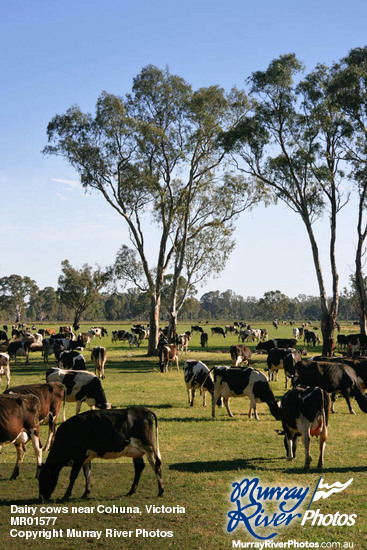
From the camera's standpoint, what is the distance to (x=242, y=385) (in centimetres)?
1628

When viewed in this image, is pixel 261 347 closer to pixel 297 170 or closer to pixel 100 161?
pixel 297 170

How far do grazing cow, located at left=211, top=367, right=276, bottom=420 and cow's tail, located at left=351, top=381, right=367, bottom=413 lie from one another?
2607mm

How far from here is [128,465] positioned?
11453mm

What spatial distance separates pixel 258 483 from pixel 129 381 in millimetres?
16084

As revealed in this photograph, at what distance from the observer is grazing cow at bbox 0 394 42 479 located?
31.6ft

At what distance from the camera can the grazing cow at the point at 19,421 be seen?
31.6 ft

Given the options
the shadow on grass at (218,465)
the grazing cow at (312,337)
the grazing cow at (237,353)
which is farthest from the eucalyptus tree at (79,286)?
the shadow on grass at (218,465)

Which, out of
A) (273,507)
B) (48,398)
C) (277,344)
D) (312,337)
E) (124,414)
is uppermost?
(124,414)

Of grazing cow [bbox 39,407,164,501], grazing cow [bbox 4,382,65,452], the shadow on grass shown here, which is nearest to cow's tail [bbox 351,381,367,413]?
the shadow on grass

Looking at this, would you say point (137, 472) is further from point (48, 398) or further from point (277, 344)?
point (277, 344)

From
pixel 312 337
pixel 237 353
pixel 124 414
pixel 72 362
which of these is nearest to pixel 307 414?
pixel 124 414

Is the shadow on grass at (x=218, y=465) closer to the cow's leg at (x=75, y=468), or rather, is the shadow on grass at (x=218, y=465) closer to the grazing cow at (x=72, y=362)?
the cow's leg at (x=75, y=468)

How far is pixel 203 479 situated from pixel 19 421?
3803 millimetres

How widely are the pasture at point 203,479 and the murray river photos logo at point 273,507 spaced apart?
0.43 ft
